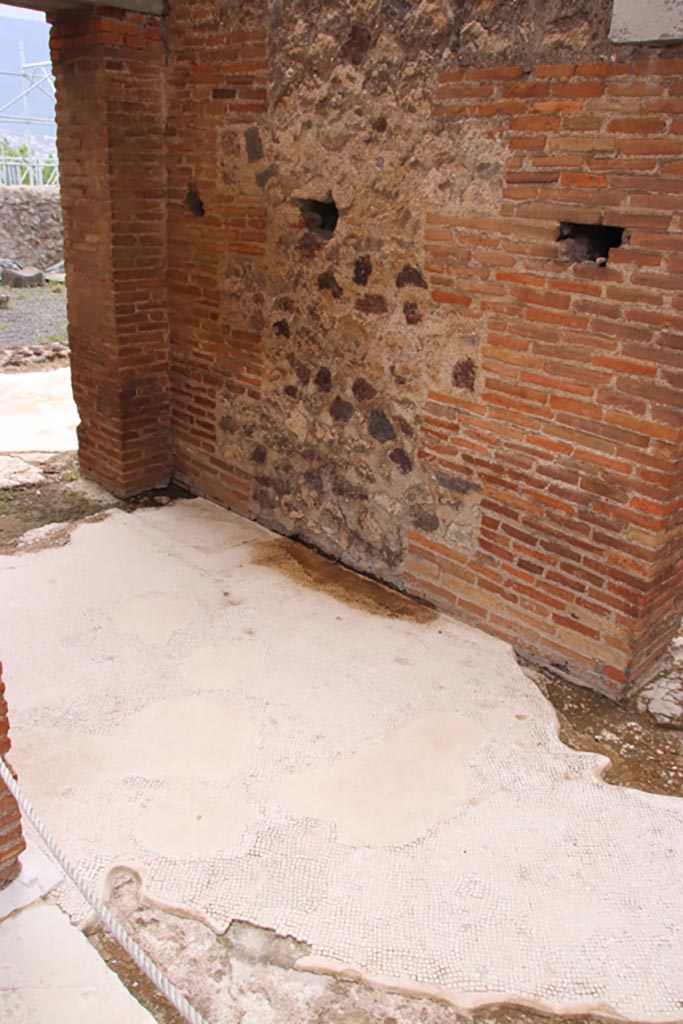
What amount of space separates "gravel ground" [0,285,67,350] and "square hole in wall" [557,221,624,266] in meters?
6.84

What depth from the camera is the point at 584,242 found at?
297 centimetres

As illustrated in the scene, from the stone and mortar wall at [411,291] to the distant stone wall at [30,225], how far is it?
1022 cm

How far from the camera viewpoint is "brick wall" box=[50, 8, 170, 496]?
428 centimetres

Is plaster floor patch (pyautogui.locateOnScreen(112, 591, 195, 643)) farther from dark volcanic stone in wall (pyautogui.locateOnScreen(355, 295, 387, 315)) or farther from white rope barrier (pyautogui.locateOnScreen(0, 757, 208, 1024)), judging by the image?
dark volcanic stone in wall (pyautogui.locateOnScreen(355, 295, 387, 315))

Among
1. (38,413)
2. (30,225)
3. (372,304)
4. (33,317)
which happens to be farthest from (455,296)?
(30,225)

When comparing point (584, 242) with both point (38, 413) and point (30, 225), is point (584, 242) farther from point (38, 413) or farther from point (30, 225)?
point (30, 225)

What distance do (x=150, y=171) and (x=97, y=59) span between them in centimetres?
60

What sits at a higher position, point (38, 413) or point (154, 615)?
point (38, 413)

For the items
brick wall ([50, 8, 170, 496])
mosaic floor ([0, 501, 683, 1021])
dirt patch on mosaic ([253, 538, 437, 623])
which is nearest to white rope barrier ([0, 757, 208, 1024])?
mosaic floor ([0, 501, 683, 1021])

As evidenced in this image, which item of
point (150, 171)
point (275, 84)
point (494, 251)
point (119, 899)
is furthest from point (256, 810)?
point (150, 171)

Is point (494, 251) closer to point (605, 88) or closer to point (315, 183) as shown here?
point (605, 88)

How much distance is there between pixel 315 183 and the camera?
378cm

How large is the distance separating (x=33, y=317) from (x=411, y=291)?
774cm

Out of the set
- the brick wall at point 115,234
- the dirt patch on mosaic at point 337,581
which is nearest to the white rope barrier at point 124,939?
the dirt patch on mosaic at point 337,581
